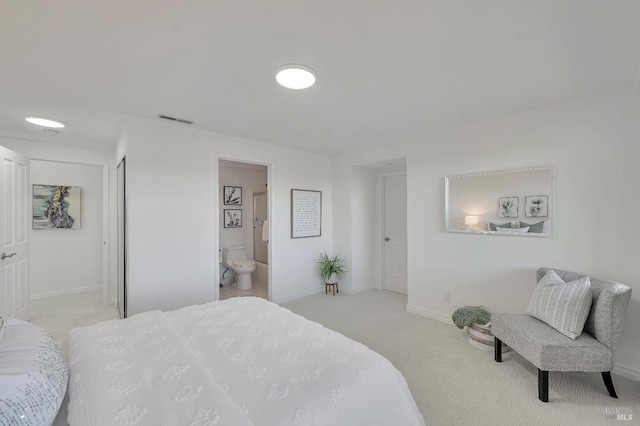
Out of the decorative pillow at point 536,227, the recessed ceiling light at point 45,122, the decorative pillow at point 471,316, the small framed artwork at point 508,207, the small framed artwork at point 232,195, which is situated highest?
the recessed ceiling light at point 45,122

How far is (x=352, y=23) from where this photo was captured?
152 cm

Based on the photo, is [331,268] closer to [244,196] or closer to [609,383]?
[244,196]

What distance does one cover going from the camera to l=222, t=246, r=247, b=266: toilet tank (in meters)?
5.20

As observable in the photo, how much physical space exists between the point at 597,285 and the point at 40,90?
467 centimetres

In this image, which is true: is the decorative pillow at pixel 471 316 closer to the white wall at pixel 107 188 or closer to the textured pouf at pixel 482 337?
the textured pouf at pixel 482 337

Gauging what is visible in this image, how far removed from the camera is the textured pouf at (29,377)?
89 cm

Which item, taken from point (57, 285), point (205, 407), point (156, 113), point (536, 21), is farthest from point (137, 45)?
point (57, 285)

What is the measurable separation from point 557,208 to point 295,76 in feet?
8.76

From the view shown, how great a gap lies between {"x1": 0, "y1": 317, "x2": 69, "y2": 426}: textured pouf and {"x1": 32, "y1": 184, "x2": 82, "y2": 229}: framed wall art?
13.8 ft

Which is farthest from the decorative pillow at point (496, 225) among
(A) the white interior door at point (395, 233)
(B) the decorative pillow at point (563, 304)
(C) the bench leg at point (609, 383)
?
(A) the white interior door at point (395, 233)

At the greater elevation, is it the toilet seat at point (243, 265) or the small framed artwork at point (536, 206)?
the small framed artwork at point (536, 206)

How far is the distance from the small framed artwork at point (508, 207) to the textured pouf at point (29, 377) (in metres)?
3.59

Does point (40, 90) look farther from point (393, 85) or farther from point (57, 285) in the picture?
point (57, 285)

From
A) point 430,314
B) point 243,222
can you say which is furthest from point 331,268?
point 243,222
